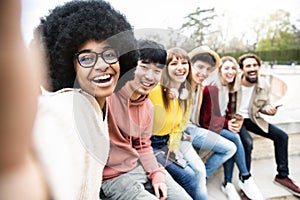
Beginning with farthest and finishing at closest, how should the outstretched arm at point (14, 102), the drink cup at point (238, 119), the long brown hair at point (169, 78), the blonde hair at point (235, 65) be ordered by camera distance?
the drink cup at point (238, 119) → the blonde hair at point (235, 65) → the long brown hair at point (169, 78) → the outstretched arm at point (14, 102)

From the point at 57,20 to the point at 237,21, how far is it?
3.76 ft

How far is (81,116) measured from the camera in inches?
40.6

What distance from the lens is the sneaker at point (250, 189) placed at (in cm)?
188

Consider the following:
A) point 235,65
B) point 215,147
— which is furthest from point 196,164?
point 235,65

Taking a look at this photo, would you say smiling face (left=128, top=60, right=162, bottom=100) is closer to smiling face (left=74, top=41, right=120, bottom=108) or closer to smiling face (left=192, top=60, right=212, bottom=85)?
smiling face (left=74, top=41, right=120, bottom=108)

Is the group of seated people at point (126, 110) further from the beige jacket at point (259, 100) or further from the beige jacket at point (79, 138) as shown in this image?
the beige jacket at point (259, 100)

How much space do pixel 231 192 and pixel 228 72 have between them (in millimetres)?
742

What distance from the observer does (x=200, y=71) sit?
5.07 feet

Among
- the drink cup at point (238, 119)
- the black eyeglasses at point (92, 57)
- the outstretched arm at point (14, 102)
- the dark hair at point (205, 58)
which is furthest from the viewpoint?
the drink cup at point (238, 119)

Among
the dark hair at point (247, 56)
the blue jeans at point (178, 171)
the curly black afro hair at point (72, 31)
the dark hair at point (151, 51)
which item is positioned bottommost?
the blue jeans at point (178, 171)

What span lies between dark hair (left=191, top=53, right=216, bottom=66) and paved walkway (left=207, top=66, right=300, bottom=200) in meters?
0.78

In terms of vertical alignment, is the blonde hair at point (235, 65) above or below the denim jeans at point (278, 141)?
above

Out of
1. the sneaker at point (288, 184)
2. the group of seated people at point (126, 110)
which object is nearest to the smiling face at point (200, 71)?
the group of seated people at point (126, 110)

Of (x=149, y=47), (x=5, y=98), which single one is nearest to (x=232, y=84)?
(x=149, y=47)
